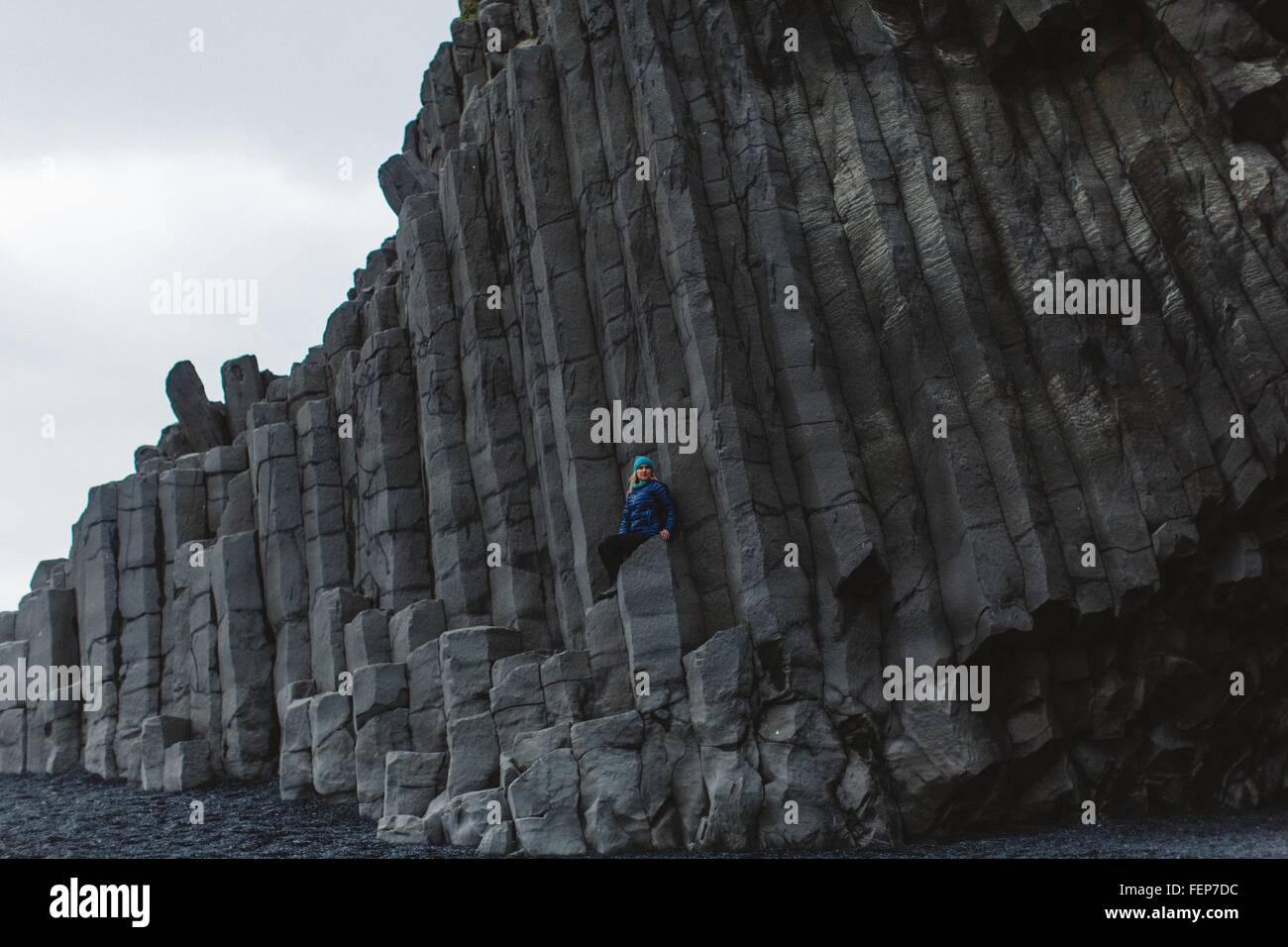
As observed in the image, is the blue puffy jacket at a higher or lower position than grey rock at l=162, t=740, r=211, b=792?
higher

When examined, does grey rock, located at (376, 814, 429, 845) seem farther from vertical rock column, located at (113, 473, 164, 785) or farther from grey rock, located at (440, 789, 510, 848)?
vertical rock column, located at (113, 473, 164, 785)

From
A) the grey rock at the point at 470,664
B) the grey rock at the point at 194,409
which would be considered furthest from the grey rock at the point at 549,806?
the grey rock at the point at 194,409

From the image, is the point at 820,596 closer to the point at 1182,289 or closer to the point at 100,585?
the point at 1182,289

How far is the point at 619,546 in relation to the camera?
20312mm

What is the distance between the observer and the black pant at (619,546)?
66.4 feet

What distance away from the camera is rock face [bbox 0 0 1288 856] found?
1925 centimetres

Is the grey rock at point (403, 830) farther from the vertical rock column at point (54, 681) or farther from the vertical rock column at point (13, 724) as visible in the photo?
the vertical rock column at point (13, 724)

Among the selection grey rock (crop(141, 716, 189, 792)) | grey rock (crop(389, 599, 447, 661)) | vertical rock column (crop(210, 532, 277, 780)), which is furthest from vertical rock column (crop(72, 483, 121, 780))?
grey rock (crop(389, 599, 447, 661))

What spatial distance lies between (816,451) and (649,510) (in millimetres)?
2612

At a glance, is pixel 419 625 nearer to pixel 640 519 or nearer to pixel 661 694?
pixel 640 519

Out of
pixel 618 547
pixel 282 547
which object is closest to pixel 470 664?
pixel 618 547
